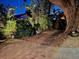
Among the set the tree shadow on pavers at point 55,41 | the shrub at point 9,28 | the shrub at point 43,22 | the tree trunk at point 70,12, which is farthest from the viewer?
the shrub at point 43,22

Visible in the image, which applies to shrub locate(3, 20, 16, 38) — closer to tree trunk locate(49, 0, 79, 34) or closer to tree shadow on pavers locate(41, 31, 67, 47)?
tree shadow on pavers locate(41, 31, 67, 47)

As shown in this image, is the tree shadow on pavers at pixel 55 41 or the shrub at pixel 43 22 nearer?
the tree shadow on pavers at pixel 55 41

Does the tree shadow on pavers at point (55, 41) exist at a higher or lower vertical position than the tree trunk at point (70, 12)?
lower

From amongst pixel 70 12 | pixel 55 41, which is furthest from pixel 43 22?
pixel 55 41

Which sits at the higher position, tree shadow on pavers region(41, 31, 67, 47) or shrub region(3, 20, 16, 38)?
shrub region(3, 20, 16, 38)

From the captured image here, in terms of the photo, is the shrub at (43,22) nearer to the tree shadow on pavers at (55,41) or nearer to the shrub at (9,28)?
the shrub at (9,28)

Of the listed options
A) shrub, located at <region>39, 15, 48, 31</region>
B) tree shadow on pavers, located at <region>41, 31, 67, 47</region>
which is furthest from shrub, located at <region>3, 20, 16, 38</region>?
shrub, located at <region>39, 15, 48, 31</region>

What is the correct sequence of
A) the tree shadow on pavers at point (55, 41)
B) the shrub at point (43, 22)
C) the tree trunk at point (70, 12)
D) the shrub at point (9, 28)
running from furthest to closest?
the shrub at point (43, 22) → the tree trunk at point (70, 12) → the shrub at point (9, 28) → the tree shadow on pavers at point (55, 41)

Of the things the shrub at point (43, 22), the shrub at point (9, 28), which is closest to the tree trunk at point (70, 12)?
the shrub at point (9, 28)

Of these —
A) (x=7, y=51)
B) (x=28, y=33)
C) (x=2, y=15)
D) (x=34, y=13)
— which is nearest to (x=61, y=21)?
(x=34, y=13)

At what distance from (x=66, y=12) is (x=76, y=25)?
1.18 m

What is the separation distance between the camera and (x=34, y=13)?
19484 mm

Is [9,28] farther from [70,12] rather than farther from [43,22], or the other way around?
[43,22]

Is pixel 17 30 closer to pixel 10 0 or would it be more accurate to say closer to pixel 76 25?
pixel 10 0
